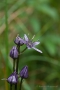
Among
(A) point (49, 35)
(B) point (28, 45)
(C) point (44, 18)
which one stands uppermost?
(C) point (44, 18)

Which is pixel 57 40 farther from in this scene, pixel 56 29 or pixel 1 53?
pixel 1 53

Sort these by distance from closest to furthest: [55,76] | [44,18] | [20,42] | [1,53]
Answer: [20,42]
[1,53]
[55,76]
[44,18]

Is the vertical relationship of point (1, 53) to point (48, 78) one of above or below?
above

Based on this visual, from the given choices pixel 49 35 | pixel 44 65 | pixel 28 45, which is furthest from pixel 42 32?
pixel 28 45

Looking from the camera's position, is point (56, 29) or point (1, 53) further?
point (56, 29)

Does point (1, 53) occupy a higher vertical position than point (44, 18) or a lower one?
lower

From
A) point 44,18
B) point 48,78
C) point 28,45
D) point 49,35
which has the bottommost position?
point 48,78

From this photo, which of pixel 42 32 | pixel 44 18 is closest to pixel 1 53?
pixel 42 32

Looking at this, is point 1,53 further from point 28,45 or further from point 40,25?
point 28,45

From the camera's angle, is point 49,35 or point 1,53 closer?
point 1,53

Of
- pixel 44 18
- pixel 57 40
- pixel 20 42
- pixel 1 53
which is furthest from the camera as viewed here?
pixel 44 18
